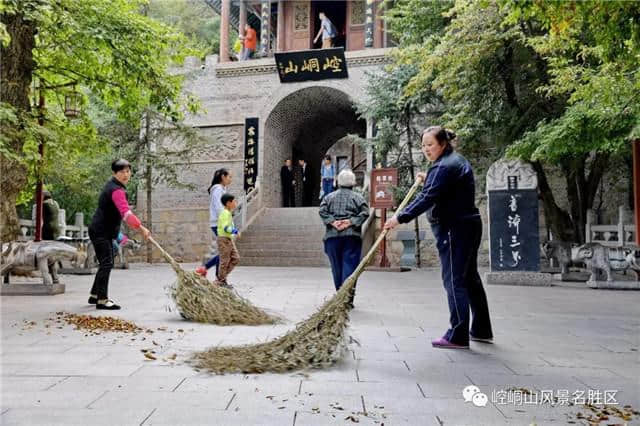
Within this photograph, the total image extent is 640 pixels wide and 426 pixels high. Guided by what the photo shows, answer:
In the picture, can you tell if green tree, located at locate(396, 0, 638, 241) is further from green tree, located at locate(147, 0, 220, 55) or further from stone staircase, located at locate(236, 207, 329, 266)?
green tree, located at locate(147, 0, 220, 55)

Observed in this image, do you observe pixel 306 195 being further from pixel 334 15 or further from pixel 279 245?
pixel 334 15

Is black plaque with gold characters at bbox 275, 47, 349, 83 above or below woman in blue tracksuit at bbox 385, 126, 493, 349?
above

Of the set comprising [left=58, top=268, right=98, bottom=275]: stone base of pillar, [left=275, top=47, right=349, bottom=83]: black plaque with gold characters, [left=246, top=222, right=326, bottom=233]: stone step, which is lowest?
[left=58, top=268, right=98, bottom=275]: stone base of pillar

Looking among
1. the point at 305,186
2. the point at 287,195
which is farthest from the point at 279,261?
the point at 305,186

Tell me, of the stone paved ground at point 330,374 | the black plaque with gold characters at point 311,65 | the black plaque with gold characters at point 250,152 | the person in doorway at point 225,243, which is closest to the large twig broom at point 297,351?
the stone paved ground at point 330,374

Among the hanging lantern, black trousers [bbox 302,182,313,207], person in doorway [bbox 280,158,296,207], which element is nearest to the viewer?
the hanging lantern

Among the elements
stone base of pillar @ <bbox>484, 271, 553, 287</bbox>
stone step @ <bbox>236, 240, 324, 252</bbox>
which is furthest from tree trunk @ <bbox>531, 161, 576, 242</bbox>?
stone step @ <bbox>236, 240, 324, 252</bbox>

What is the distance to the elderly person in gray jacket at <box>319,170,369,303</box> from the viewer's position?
209 inches

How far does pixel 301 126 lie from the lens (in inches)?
750

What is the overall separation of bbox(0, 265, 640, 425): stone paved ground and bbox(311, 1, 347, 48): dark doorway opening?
16.2 metres

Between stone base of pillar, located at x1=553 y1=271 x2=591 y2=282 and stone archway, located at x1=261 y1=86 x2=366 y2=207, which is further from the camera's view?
stone archway, located at x1=261 y1=86 x2=366 y2=207

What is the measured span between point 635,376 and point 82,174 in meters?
12.1

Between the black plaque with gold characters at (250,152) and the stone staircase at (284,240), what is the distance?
1.35m

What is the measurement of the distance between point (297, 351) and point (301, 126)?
16.6 metres
